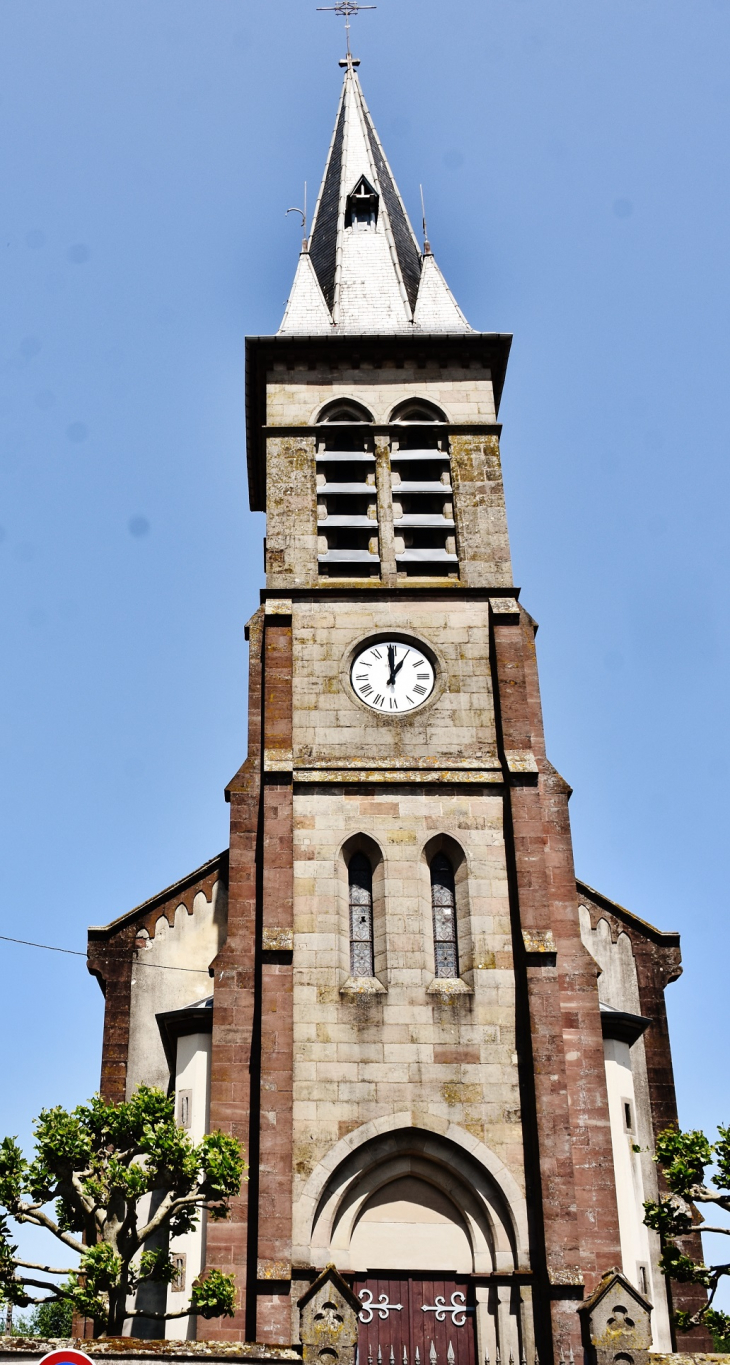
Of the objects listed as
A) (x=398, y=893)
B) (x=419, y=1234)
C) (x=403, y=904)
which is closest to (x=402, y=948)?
(x=403, y=904)

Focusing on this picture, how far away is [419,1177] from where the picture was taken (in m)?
24.1

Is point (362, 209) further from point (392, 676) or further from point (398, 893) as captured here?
point (398, 893)

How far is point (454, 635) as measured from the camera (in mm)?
28953

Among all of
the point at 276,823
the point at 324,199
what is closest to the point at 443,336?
the point at 324,199

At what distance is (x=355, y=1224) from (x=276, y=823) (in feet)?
23.2

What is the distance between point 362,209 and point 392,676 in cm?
1676

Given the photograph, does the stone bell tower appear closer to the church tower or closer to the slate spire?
the church tower

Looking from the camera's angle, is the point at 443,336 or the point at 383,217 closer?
the point at 443,336

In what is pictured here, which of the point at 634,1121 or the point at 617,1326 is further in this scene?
the point at 634,1121

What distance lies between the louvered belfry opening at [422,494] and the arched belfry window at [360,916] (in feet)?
22.3

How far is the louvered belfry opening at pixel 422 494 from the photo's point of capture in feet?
98.9

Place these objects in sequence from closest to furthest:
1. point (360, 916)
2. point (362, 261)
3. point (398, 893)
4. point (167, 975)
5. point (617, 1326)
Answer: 1. point (617, 1326)
2. point (398, 893)
3. point (360, 916)
4. point (167, 975)
5. point (362, 261)

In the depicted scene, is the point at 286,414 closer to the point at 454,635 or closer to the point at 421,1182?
the point at 454,635

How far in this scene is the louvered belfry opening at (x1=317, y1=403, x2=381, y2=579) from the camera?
3005 centimetres
